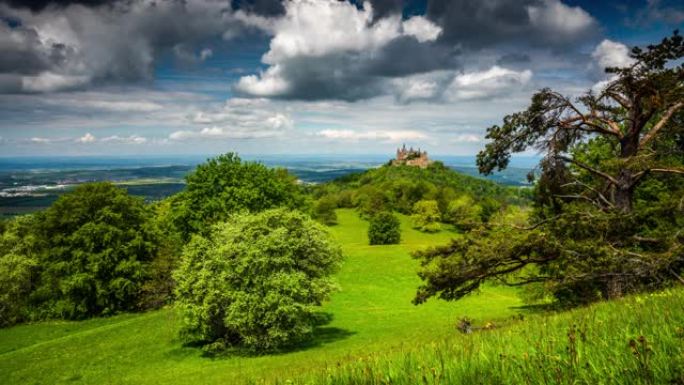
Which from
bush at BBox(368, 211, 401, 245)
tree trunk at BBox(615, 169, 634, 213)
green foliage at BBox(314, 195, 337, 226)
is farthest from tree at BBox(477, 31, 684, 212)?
green foliage at BBox(314, 195, 337, 226)

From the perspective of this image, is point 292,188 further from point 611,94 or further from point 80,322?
point 611,94

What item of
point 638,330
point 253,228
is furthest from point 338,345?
point 638,330

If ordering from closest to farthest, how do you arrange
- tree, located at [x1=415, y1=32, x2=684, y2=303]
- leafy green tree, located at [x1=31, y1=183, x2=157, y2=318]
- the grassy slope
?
tree, located at [x1=415, y1=32, x2=684, y2=303] < the grassy slope < leafy green tree, located at [x1=31, y1=183, x2=157, y2=318]

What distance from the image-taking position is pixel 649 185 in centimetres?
2855

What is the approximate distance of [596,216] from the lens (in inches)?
535

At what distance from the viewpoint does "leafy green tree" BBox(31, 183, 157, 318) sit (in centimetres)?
4512

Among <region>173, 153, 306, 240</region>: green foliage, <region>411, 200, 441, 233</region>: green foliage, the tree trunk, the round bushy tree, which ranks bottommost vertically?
<region>411, 200, 441, 233</region>: green foliage

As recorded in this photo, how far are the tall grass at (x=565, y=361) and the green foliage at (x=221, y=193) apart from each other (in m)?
40.6

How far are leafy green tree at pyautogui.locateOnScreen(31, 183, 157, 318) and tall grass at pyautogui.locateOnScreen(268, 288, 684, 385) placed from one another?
4733 cm

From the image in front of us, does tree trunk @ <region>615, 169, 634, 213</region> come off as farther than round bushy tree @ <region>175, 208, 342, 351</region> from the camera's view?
No

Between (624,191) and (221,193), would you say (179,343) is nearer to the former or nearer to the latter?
(221,193)

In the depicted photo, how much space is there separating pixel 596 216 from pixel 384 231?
78289 millimetres

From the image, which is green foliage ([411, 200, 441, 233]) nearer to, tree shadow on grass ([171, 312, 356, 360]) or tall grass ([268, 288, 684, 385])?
tree shadow on grass ([171, 312, 356, 360])

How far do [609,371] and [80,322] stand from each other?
52.9 m
